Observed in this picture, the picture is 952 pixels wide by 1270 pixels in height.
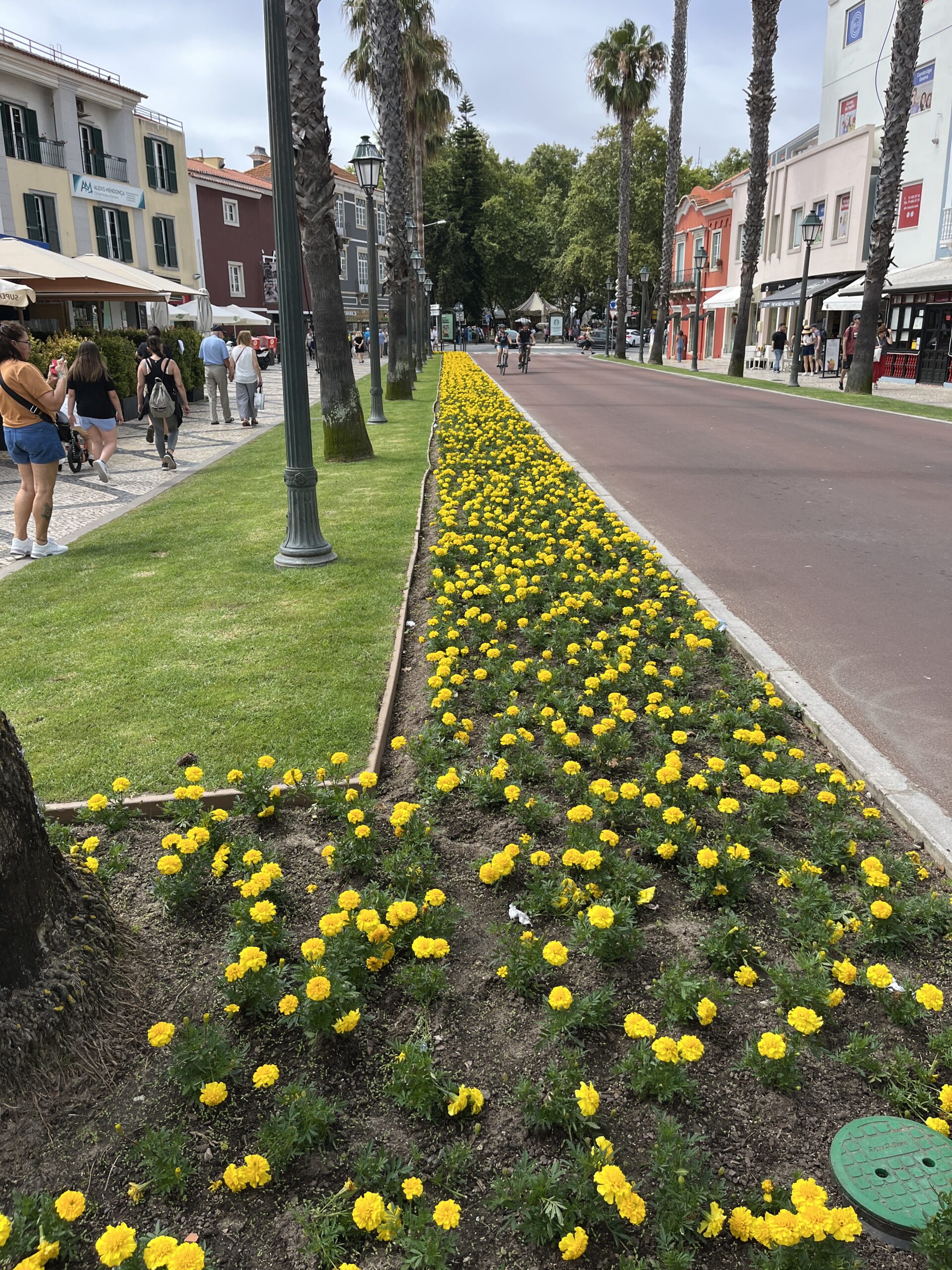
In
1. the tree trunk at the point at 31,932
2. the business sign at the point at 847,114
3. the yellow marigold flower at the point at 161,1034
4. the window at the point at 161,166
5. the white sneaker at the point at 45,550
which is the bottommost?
the white sneaker at the point at 45,550

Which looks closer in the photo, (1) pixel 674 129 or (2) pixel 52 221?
(2) pixel 52 221

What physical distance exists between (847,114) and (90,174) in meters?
28.5

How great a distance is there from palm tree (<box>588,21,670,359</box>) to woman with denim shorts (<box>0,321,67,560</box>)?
41259 mm

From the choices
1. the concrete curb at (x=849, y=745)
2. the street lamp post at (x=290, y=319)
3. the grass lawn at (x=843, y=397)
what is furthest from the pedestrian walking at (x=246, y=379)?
the concrete curb at (x=849, y=745)

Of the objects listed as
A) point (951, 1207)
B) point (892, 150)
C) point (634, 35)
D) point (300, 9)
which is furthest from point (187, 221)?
point (951, 1207)

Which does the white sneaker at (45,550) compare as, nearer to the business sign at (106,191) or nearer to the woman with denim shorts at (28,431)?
the woman with denim shorts at (28,431)

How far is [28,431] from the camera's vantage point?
756cm

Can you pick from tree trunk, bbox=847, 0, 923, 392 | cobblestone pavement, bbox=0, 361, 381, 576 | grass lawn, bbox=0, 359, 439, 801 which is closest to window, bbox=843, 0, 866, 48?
tree trunk, bbox=847, 0, 923, 392

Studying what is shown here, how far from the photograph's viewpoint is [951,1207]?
1967 millimetres

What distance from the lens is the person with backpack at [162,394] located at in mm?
12984

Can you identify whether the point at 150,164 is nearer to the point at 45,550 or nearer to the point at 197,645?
the point at 45,550

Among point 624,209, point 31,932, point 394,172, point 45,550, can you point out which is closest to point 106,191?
point 394,172

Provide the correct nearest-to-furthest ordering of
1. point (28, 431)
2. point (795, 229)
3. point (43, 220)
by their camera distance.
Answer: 1. point (28, 431)
2. point (43, 220)
3. point (795, 229)

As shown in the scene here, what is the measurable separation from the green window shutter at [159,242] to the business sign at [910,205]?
88.3 ft
